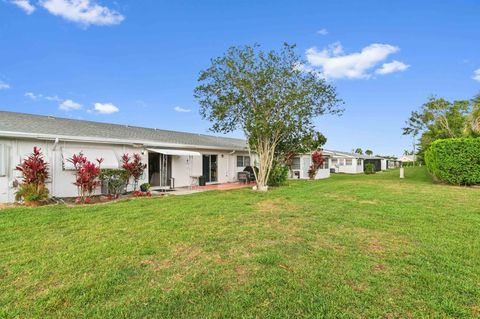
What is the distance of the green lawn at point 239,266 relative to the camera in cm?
350

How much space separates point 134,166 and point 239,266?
11874 mm

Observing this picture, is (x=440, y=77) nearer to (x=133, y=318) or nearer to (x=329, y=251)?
(x=329, y=251)

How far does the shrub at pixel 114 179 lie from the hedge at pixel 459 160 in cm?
2234

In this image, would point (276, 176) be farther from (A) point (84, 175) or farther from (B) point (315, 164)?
(A) point (84, 175)

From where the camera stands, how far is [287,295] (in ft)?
12.4

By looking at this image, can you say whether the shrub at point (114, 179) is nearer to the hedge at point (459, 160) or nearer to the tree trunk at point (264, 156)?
the tree trunk at point (264, 156)

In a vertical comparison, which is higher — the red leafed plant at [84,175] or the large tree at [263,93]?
the large tree at [263,93]

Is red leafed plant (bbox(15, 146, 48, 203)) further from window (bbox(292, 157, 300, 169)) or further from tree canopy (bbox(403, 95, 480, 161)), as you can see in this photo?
tree canopy (bbox(403, 95, 480, 161))

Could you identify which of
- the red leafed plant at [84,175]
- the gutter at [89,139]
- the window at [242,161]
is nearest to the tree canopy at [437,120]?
the window at [242,161]

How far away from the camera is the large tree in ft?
51.9

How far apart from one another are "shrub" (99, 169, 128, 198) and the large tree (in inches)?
255

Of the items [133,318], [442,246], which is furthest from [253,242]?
[442,246]

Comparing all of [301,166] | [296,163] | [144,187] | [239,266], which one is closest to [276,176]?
[144,187]

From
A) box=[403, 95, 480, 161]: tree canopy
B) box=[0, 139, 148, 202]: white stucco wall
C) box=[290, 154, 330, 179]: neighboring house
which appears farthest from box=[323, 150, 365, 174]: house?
box=[0, 139, 148, 202]: white stucco wall
